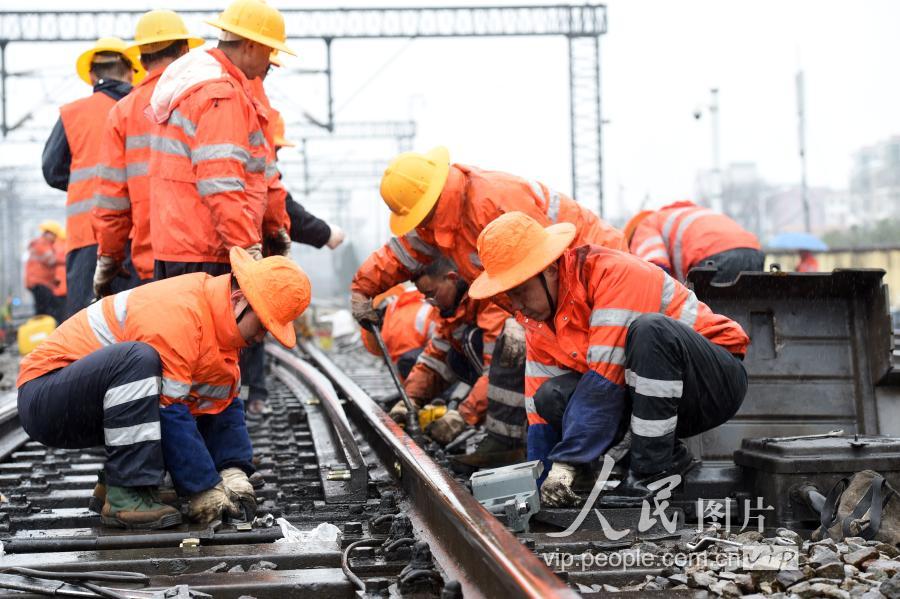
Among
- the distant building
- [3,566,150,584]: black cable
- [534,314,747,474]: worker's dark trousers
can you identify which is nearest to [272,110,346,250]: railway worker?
[534,314,747,474]: worker's dark trousers

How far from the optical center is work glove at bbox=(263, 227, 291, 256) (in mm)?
6148

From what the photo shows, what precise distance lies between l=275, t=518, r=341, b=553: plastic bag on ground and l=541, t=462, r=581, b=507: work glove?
A: 2.50 feet

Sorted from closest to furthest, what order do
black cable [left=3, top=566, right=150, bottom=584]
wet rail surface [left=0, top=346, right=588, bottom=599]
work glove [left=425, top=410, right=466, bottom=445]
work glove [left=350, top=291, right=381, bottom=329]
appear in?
1. wet rail surface [left=0, top=346, right=588, bottom=599]
2. black cable [left=3, top=566, right=150, bottom=584]
3. work glove [left=425, top=410, right=466, bottom=445]
4. work glove [left=350, top=291, right=381, bottom=329]

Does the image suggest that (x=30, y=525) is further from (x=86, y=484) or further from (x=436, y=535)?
(x=436, y=535)

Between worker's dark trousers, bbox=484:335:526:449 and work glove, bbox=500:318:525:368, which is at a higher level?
work glove, bbox=500:318:525:368

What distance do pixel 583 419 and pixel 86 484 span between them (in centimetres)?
226

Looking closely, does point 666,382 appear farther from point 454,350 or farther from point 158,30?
point 158,30

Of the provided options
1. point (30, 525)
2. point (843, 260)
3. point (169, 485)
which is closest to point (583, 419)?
point (169, 485)

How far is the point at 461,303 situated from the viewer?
628 centimetres

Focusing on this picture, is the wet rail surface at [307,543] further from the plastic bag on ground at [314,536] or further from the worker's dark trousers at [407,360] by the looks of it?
the worker's dark trousers at [407,360]

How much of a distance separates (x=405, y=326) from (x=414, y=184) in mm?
2414

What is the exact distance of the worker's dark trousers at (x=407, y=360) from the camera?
7.89m

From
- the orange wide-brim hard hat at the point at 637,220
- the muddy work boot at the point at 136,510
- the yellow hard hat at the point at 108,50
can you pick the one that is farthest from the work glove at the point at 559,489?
the orange wide-brim hard hat at the point at 637,220

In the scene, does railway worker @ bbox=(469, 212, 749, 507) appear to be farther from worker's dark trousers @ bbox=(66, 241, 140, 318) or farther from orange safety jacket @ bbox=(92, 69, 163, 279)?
worker's dark trousers @ bbox=(66, 241, 140, 318)
